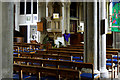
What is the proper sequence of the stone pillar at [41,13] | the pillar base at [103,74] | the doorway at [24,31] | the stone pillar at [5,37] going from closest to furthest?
the stone pillar at [5,37] < the pillar base at [103,74] < the stone pillar at [41,13] < the doorway at [24,31]

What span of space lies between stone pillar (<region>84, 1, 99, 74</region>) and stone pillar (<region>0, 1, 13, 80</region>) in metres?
3.42

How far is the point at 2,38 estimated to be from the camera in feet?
10.2

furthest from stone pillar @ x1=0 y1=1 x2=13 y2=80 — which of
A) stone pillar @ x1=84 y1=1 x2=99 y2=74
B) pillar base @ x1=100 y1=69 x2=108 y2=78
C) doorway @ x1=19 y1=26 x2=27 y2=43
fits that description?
doorway @ x1=19 y1=26 x2=27 y2=43

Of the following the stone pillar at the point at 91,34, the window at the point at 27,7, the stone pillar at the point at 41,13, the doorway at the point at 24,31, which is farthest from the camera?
the doorway at the point at 24,31

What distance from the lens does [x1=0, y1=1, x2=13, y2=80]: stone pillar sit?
122 inches

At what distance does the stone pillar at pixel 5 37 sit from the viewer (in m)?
3.10

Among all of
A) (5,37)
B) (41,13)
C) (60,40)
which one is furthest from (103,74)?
(41,13)

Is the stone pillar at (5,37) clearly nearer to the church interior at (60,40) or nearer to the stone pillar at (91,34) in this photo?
the church interior at (60,40)

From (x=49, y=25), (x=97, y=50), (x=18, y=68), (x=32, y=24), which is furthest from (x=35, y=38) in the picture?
(x=18, y=68)

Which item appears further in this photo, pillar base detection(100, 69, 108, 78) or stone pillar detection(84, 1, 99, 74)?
pillar base detection(100, 69, 108, 78)

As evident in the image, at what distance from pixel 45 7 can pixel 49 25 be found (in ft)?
7.08

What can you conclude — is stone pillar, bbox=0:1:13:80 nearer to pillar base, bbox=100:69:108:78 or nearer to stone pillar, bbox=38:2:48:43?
pillar base, bbox=100:69:108:78

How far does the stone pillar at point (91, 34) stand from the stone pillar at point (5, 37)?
342 cm

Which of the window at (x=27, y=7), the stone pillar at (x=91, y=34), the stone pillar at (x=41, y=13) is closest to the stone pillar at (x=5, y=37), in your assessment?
the stone pillar at (x=91, y=34)
